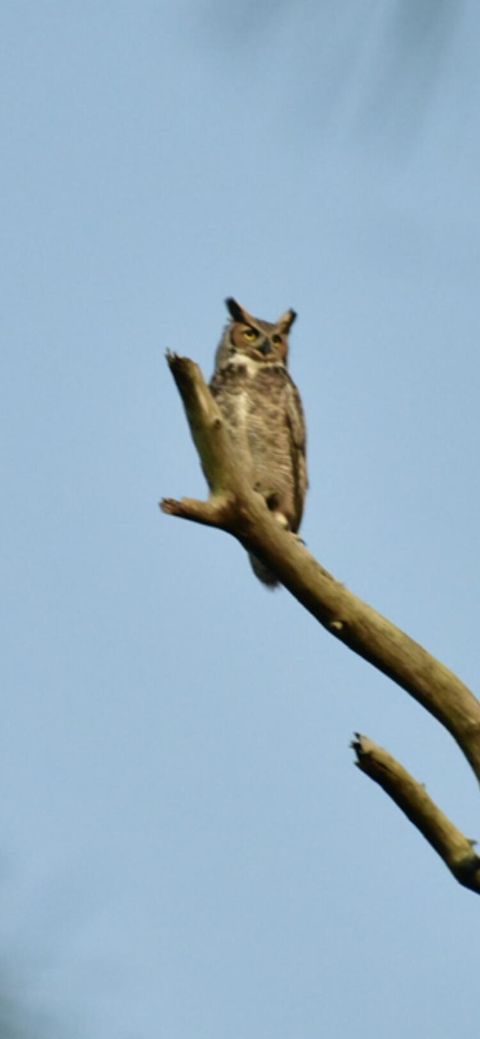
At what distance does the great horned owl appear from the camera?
21.0 feet

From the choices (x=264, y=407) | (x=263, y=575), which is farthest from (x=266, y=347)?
(x=263, y=575)

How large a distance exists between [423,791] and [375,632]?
368mm

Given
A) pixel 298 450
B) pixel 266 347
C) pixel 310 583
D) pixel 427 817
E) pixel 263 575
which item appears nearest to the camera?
pixel 427 817

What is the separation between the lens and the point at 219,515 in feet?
12.1

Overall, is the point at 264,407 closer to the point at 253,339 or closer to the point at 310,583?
the point at 253,339

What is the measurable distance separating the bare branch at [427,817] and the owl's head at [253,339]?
3.66 m

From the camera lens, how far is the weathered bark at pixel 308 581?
Result: 3.59m

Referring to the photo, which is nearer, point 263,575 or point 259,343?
Answer: point 263,575

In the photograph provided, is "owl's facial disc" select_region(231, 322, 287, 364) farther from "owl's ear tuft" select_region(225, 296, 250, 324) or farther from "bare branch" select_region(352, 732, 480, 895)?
"bare branch" select_region(352, 732, 480, 895)

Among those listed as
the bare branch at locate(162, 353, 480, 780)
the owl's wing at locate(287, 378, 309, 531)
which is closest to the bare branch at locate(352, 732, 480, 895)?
the bare branch at locate(162, 353, 480, 780)

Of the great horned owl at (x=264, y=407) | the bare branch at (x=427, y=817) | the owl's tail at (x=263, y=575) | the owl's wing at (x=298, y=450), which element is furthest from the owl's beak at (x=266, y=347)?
the bare branch at (x=427, y=817)

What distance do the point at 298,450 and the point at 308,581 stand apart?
288 cm

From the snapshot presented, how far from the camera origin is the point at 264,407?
659 cm

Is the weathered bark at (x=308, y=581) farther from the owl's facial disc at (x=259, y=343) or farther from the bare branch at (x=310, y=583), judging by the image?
the owl's facial disc at (x=259, y=343)
